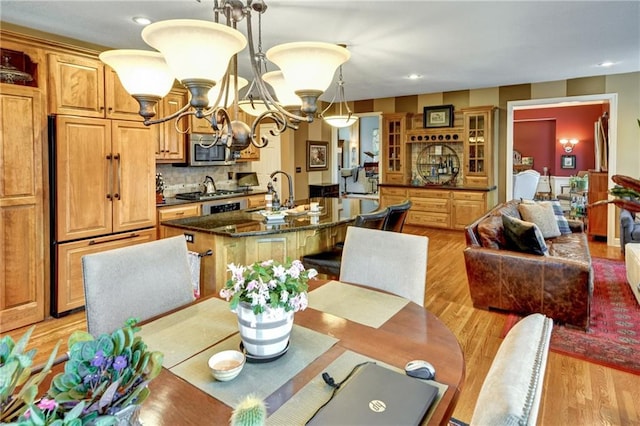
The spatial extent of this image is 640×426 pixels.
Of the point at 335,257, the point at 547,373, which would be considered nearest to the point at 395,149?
the point at 335,257

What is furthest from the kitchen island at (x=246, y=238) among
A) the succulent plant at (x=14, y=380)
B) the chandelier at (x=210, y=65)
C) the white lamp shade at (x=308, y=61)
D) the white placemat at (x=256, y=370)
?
the succulent plant at (x=14, y=380)

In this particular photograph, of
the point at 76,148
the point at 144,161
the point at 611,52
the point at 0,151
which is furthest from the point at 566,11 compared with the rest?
the point at 0,151

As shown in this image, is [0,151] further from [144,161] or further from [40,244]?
[144,161]

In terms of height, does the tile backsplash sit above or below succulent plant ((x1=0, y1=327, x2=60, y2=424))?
A: above

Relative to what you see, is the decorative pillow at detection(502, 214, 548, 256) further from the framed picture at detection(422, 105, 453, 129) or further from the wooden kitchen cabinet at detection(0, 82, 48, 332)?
the framed picture at detection(422, 105, 453, 129)

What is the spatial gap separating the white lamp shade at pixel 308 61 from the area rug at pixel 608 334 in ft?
7.72

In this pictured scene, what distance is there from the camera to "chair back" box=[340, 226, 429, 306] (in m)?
1.85

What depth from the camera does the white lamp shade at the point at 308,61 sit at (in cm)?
181

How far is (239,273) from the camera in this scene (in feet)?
3.88

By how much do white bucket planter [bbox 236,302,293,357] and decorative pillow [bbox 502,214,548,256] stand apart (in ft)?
8.81

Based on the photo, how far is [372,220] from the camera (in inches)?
112

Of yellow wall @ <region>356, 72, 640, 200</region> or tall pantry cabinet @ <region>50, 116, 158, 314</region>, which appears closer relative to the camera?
tall pantry cabinet @ <region>50, 116, 158, 314</region>

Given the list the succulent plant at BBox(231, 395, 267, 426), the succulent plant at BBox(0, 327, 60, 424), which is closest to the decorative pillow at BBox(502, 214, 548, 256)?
the succulent plant at BBox(231, 395, 267, 426)

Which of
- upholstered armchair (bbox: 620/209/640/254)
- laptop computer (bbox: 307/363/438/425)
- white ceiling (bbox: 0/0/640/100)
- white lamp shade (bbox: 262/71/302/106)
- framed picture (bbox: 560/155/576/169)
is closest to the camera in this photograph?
laptop computer (bbox: 307/363/438/425)
